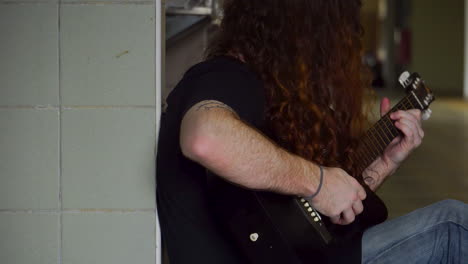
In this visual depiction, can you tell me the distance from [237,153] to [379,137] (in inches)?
24.4

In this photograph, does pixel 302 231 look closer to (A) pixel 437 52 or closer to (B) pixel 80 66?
(B) pixel 80 66

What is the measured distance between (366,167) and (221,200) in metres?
0.57

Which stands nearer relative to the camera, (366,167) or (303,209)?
(303,209)

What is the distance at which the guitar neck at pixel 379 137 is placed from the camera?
186 centimetres

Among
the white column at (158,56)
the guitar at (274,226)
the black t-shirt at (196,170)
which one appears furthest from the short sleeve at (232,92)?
the white column at (158,56)

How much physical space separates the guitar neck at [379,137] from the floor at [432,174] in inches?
89.9

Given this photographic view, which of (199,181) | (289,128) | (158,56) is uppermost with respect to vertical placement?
(158,56)

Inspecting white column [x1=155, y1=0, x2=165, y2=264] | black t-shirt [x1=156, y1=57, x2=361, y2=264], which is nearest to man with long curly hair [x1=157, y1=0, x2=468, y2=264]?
black t-shirt [x1=156, y1=57, x2=361, y2=264]

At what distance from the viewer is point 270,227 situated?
147cm

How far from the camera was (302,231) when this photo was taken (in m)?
1.51

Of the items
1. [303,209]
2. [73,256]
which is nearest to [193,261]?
[303,209]

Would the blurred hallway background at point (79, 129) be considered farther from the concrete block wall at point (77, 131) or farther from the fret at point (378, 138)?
the fret at point (378, 138)

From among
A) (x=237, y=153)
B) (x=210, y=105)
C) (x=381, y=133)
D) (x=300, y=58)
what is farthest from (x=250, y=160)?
(x=381, y=133)

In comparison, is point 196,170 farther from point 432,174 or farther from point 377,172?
point 432,174
